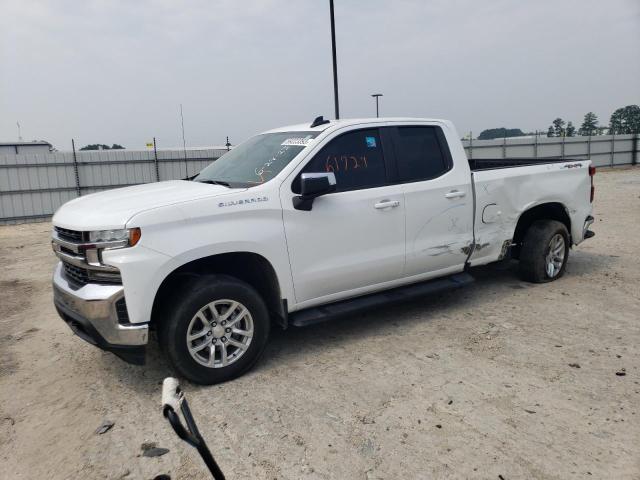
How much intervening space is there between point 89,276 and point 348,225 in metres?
1.99

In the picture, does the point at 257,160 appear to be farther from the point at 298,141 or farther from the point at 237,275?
the point at 237,275

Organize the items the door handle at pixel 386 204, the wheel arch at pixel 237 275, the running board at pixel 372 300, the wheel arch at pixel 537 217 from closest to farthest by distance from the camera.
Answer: the wheel arch at pixel 237 275
the running board at pixel 372 300
the door handle at pixel 386 204
the wheel arch at pixel 537 217

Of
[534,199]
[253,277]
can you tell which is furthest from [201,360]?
[534,199]

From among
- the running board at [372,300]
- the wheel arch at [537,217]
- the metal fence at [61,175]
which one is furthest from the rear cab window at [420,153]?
the metal fence at [61,175]

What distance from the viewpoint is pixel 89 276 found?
350 centimetres

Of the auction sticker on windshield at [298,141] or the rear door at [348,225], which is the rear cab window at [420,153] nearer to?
the rear door at [348,225]

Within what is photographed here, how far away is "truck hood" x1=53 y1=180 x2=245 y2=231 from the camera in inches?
134

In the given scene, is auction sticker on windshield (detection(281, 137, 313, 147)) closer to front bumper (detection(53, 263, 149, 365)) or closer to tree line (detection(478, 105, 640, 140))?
front bumper (detection(53, 263, 149, 365))

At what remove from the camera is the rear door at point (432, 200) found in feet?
15.4

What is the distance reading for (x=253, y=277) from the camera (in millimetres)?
4164

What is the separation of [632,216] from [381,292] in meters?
8.86

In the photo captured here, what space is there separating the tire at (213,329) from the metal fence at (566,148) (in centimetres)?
2167

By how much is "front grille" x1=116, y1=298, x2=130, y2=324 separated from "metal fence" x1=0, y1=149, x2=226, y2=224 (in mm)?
13938

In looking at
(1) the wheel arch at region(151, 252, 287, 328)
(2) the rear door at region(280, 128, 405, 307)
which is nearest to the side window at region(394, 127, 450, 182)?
(2) the rear door at region(280, 128, 405, 307)
